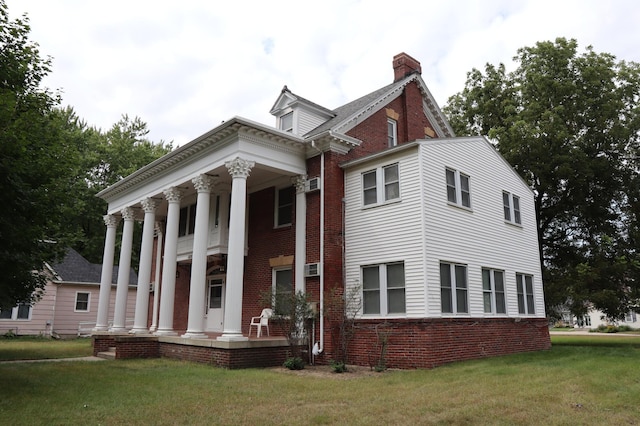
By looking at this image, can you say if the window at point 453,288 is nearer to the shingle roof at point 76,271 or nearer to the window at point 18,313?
the shingle roof at point 76,271

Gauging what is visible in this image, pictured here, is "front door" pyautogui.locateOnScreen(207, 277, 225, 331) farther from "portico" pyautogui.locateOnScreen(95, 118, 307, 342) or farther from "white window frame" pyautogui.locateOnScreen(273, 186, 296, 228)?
"white window frame" pyautogui.locateOnScreen(273, 186, 296, 228)

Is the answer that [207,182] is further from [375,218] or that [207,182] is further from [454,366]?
[454,366]

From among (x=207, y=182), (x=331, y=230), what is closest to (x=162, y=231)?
(x=207, y=182)

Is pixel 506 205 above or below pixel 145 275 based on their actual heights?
above

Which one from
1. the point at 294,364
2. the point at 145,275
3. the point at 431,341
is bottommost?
the point at 294,364

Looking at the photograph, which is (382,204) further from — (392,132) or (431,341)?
(392,132)

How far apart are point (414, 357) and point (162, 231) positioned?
15951mm

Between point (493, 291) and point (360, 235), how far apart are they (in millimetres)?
4787

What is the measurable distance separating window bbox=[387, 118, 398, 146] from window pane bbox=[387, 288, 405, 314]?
6608mm

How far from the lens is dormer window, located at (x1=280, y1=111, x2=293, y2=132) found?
19.0 meters

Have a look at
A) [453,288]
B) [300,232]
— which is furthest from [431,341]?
[300,232]

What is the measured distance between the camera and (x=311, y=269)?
599 inches

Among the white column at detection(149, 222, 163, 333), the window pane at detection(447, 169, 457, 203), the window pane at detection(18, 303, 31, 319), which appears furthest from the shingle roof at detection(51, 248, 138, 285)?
the window pane at detection(447, 169, 457, 203)

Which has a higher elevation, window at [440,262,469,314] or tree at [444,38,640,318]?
tree at [444,38,640,318]
